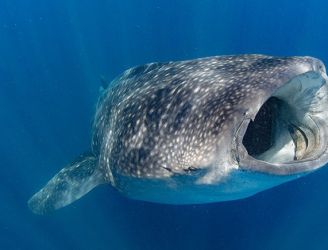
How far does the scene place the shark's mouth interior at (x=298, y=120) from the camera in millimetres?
3367

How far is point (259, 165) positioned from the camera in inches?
113

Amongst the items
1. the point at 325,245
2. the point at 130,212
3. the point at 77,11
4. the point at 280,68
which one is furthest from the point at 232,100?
the point at 77,11

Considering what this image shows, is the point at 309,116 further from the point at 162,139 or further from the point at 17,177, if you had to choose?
the point at 17,177

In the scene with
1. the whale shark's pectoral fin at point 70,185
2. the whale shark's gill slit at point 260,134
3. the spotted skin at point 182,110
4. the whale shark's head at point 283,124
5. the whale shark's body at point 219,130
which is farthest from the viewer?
the whale shark's pectoral fin at point 70,185

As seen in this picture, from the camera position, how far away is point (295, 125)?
3717 mm

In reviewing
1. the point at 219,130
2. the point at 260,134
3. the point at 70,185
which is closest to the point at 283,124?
the point at 260,134

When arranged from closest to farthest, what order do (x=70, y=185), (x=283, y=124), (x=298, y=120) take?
1. (x=298, y=120)
2. (x=283, y=124)
3. (x=70, y=185)

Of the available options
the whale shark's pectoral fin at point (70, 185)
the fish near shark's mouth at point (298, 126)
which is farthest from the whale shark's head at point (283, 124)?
the whale shark's pectoral fin at point (70, 185)

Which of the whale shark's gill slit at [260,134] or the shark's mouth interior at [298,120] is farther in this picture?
the whale shark's gill slit at [260,134]

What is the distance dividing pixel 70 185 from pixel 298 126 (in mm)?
3718

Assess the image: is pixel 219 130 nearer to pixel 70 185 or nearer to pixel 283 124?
pixel 283 124

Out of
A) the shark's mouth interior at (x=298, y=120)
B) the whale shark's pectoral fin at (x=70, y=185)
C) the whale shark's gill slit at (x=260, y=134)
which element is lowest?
the whale shark's pectoral fin at (x=70, y=185)

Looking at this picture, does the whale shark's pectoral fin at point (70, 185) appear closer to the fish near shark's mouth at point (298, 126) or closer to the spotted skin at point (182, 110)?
the spotted skin at point (182, 110)

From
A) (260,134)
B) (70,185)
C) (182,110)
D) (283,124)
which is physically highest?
(182,110)
